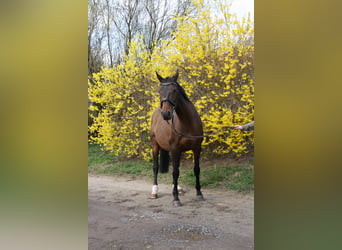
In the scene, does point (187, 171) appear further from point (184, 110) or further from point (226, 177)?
point (184, 110)

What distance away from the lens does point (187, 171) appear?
3.94 m

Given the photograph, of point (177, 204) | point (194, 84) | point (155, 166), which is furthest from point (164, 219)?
point (194, 84)

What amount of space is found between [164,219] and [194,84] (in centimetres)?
195

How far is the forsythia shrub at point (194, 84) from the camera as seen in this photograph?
3510 mm

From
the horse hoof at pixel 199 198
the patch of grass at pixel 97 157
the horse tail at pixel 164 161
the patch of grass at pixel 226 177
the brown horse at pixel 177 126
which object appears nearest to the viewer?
the patch of grass at pixel 226 177

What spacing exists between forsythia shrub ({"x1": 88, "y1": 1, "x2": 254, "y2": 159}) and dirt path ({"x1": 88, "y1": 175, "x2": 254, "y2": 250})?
0.67 metres

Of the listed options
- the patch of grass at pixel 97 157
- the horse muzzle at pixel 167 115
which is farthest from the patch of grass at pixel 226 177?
the patch of grass at pixel 97 157

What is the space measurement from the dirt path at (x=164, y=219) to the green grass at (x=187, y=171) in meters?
0.12

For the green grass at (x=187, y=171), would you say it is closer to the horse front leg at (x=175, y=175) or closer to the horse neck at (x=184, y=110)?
the horse front leg at (x=175, y=175)

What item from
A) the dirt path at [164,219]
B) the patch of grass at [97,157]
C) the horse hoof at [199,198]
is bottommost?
the dirt path at [164,219]
